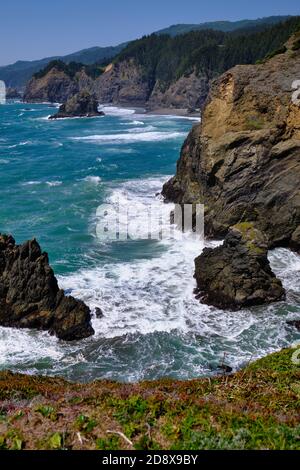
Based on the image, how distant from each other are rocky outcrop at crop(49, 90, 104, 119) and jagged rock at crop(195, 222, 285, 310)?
11648 centimetres

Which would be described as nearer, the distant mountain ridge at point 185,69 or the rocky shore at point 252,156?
the rocky shore at point 252,156

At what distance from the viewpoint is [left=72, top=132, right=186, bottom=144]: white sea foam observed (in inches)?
3428

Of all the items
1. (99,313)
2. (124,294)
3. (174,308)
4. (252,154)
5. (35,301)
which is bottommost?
(174,308)

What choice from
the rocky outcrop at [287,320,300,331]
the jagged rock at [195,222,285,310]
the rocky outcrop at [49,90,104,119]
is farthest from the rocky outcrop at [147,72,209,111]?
the rocky outcrop at [287,320,300,331]

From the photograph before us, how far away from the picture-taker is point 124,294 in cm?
2698

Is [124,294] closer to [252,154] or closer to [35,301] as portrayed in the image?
[35,301]

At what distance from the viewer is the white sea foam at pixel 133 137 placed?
8706 centimetres

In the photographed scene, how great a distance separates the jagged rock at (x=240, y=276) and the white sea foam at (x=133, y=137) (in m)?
61.6

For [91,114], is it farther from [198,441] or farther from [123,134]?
[198,441]

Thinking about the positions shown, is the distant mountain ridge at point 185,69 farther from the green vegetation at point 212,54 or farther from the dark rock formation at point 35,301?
the dark rock formation at point 35,301

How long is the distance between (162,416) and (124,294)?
16733 millimetres

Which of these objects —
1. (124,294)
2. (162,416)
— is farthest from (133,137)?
(162,416)

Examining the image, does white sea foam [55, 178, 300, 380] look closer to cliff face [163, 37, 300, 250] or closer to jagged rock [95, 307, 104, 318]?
jagged rock [95, 307, 104, 318]

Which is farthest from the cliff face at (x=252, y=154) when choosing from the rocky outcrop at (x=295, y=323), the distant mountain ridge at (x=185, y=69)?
the distant mountain ridge at (x=185, y=69)
